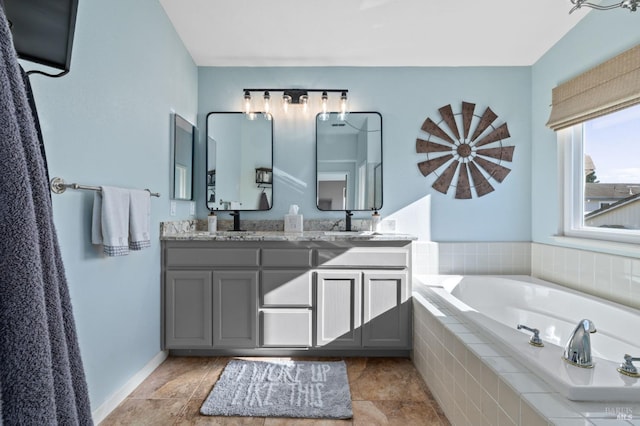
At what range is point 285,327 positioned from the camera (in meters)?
2.40

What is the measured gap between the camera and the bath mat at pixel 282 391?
5.91 ft

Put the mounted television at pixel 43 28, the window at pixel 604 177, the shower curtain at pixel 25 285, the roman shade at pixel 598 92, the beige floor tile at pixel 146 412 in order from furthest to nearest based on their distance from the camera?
the window at pixel 604 177
the roman shade at pixel 598 92
the beige floor tile at pixel 146 412
the mounted television at pixel 43 28
the shower curtain at pixel 25 285

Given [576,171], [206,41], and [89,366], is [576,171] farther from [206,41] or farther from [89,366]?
[89,366]

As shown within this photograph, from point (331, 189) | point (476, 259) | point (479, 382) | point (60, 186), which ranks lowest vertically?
point (479, 382)

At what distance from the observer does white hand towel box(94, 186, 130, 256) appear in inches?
63.5

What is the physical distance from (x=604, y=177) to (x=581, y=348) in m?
1.65

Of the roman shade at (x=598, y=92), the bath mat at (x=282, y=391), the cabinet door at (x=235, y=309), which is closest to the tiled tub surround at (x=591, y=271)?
the roman shade at (x=598, y=92)

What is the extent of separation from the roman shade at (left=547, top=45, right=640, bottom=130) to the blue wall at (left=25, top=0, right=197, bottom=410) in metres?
2.79

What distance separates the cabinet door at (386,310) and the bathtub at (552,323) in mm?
174

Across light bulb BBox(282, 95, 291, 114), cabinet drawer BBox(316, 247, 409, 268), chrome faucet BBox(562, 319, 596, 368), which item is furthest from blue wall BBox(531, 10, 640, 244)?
light bulb BBox(282, 95, 291, 114)

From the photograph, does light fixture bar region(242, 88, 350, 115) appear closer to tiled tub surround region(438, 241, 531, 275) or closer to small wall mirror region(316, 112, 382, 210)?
small wall mirror region(316, 112, 382, 210)

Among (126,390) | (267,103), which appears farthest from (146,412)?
(267,103)

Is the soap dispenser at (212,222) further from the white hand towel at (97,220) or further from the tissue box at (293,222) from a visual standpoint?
the white hand towel at (97,220)

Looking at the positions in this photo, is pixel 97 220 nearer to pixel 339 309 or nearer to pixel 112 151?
pixel 112 151
